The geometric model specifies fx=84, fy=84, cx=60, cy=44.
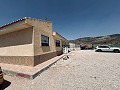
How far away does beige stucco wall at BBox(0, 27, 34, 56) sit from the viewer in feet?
23.7

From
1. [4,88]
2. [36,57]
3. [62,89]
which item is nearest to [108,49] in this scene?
[36,57]

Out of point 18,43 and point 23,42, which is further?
point 18,43

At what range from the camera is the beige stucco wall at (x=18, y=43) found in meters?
7.24

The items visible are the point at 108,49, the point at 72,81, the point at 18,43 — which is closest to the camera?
the point at 72,81

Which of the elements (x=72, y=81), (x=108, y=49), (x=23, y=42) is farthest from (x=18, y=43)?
(x=108, y=49)

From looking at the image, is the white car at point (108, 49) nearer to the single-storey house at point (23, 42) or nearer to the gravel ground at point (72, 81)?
the gravel ground at point (72, 81)

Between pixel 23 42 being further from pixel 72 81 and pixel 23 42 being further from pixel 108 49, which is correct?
pixel 108 49

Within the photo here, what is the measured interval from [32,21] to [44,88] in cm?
527

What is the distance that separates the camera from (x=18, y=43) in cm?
788

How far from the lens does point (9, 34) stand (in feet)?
28.2

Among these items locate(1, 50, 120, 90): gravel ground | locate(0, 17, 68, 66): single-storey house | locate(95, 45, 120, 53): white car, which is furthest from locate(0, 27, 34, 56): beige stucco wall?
locate(95, 45, 120, 53): white car

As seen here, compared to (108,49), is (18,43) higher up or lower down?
higher up

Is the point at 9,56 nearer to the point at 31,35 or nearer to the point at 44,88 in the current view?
the point at 31,35

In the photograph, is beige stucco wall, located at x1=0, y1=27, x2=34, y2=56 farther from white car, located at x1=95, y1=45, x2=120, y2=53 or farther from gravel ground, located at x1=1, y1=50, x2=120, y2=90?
white car, located at x1=95, y1=45, x2=120, y2=53
